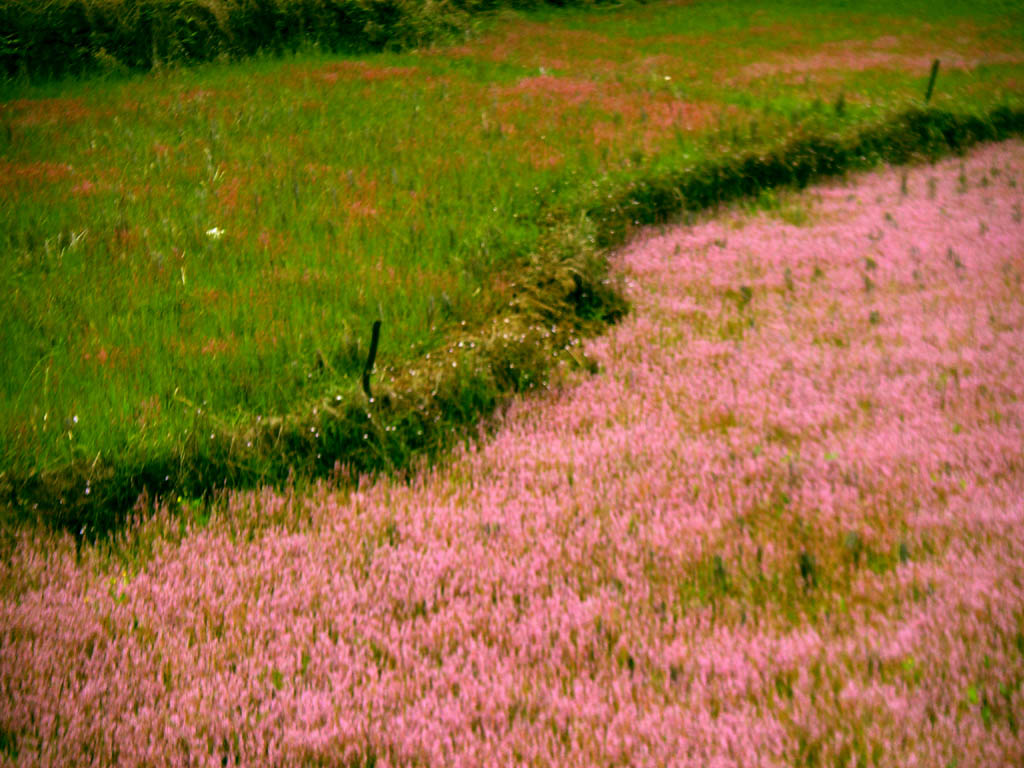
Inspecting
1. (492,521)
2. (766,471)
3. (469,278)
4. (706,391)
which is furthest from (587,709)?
(469,278)

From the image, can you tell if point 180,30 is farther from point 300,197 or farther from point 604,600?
point 604,600

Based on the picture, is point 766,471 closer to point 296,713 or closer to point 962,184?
point 296,713

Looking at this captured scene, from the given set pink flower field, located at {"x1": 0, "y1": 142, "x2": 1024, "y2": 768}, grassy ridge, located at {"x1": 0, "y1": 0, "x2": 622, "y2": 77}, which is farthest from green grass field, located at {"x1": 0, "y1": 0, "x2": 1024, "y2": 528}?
pink flower field, located at {"x1": 0, "y1": 142, "x2": 1024, "y2": 768}

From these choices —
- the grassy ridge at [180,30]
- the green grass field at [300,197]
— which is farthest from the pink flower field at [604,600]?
the grassy ridge at [180,30]

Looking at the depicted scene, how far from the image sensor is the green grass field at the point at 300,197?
4801 mm

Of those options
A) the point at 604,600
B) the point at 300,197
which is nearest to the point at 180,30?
the point at 300,197

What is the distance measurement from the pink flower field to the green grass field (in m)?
1.06

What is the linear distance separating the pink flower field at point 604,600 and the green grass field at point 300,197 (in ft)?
3.48

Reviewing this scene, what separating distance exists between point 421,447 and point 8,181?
670 centimetres

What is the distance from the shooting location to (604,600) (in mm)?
3119

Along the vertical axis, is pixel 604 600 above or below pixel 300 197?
below

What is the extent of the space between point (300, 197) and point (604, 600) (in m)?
6.23

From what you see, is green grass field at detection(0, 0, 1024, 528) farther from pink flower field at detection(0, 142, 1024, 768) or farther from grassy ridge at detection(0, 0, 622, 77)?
pink flower field at detection(0, 142, 1024, 768)

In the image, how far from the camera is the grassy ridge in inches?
556
